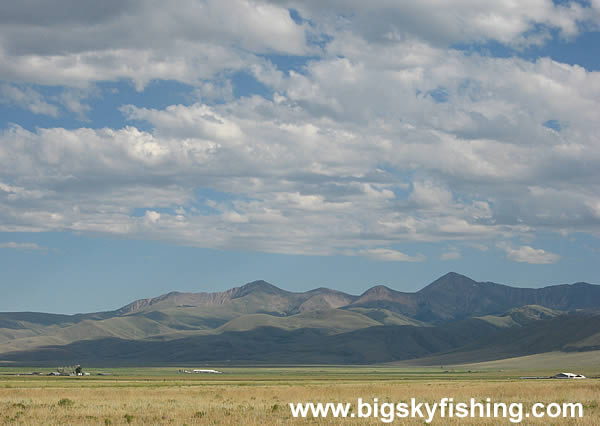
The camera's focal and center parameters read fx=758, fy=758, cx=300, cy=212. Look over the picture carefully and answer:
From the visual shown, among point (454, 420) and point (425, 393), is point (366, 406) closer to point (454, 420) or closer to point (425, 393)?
point (454, 420)

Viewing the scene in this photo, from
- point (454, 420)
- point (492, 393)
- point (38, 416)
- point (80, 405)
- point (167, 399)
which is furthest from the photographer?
point (492, 393)

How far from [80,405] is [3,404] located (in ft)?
21.9

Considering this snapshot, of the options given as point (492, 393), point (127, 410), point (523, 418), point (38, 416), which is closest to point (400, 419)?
point (523, 418)

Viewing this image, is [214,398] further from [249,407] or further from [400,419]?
[400,419]

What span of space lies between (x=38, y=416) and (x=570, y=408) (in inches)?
1517

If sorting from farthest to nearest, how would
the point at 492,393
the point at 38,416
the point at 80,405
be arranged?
the point at 492,393, the point at 80,405, the point at 38,416

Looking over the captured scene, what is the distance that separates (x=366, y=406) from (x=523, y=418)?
1415 centimetres

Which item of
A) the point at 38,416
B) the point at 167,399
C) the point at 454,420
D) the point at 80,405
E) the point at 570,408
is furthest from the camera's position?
the point at 167,399

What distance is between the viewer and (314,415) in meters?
49.5

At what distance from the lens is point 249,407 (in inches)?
2325

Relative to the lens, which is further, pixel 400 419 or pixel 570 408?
pixel 570 408

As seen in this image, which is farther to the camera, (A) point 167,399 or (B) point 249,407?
(A) point 167,399

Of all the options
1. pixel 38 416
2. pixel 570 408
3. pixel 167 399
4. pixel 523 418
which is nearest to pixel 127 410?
pixel 38 416

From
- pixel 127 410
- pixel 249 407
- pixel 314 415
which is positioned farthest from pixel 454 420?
pixel 127 410
